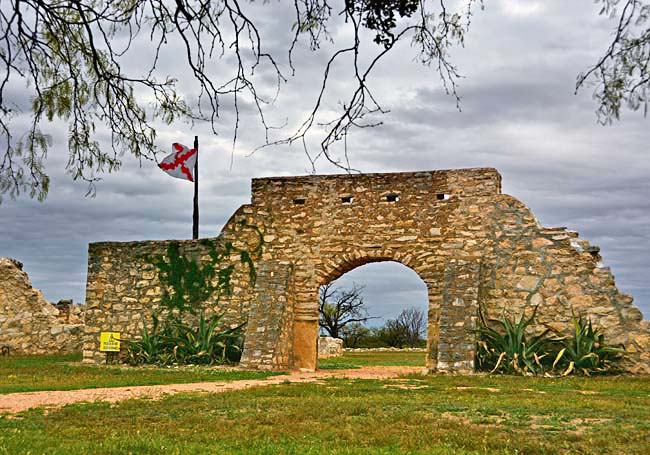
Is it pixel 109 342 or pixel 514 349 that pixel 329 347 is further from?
pixel 514 349

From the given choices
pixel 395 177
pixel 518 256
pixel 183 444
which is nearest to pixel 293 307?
pixel 395 177

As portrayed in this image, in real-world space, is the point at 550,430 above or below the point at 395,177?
below

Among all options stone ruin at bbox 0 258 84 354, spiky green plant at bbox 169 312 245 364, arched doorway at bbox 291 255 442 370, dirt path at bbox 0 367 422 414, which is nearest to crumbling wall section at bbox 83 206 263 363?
spiky green plant at bbox 169 312 245 364

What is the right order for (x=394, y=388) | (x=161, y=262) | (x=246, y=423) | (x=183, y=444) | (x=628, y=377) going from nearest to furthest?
1. (x=183, y=444)
2. (x=246, y=423)
3. (x=394, y=388)
4. (x=628, y=377)
5. (x=161, y=262)

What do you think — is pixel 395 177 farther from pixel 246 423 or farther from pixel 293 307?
pixel 246 423

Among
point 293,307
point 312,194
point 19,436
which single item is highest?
point 312,194

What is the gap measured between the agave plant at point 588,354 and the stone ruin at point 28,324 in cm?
1408

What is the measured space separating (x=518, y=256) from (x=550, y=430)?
7868 millimetres

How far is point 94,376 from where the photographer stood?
45.1ft

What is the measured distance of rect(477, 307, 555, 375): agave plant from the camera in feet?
46.5

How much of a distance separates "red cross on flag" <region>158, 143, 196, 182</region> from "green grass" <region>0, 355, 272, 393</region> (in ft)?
16.6

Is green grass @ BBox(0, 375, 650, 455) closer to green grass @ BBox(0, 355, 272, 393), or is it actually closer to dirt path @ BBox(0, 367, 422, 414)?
dirt path @ BBox(0, 367, 422, 414)

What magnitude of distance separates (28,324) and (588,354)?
1564 cm

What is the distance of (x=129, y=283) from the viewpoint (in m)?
17.5
